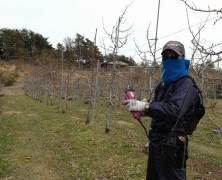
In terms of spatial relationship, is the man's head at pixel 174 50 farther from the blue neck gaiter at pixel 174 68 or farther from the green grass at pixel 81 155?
the green grass at pixel 81 155

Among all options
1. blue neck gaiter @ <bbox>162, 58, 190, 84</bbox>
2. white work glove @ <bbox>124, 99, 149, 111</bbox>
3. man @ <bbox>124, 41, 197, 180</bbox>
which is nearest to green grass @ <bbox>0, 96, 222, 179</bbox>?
man @ <bbox>124, 41, 197, 180</bbox>

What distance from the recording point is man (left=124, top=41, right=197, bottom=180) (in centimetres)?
353

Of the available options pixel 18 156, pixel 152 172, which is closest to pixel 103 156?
pixel 18 156

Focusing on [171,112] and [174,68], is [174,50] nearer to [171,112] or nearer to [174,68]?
[174,68]

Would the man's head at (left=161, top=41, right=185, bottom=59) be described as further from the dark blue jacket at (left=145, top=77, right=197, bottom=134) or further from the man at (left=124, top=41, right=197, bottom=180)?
the dark blue jacket at (left=145, top=77, right=197, bottom=134)

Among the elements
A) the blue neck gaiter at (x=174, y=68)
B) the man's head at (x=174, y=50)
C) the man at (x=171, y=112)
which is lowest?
the man at (x=171, y=112)

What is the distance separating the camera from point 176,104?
3.50m

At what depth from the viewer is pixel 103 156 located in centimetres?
1001

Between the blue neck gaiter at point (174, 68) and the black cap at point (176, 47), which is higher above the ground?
the black cap at point (176, 47)

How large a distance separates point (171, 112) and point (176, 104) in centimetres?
10

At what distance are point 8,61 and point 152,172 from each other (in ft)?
252

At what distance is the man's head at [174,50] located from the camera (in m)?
3.68

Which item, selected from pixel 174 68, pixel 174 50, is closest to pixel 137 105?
pixel 174 68

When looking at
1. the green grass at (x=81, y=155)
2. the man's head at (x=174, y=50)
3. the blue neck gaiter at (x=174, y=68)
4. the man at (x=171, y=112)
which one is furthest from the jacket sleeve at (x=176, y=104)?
the green grass at (x=81, y=155)
